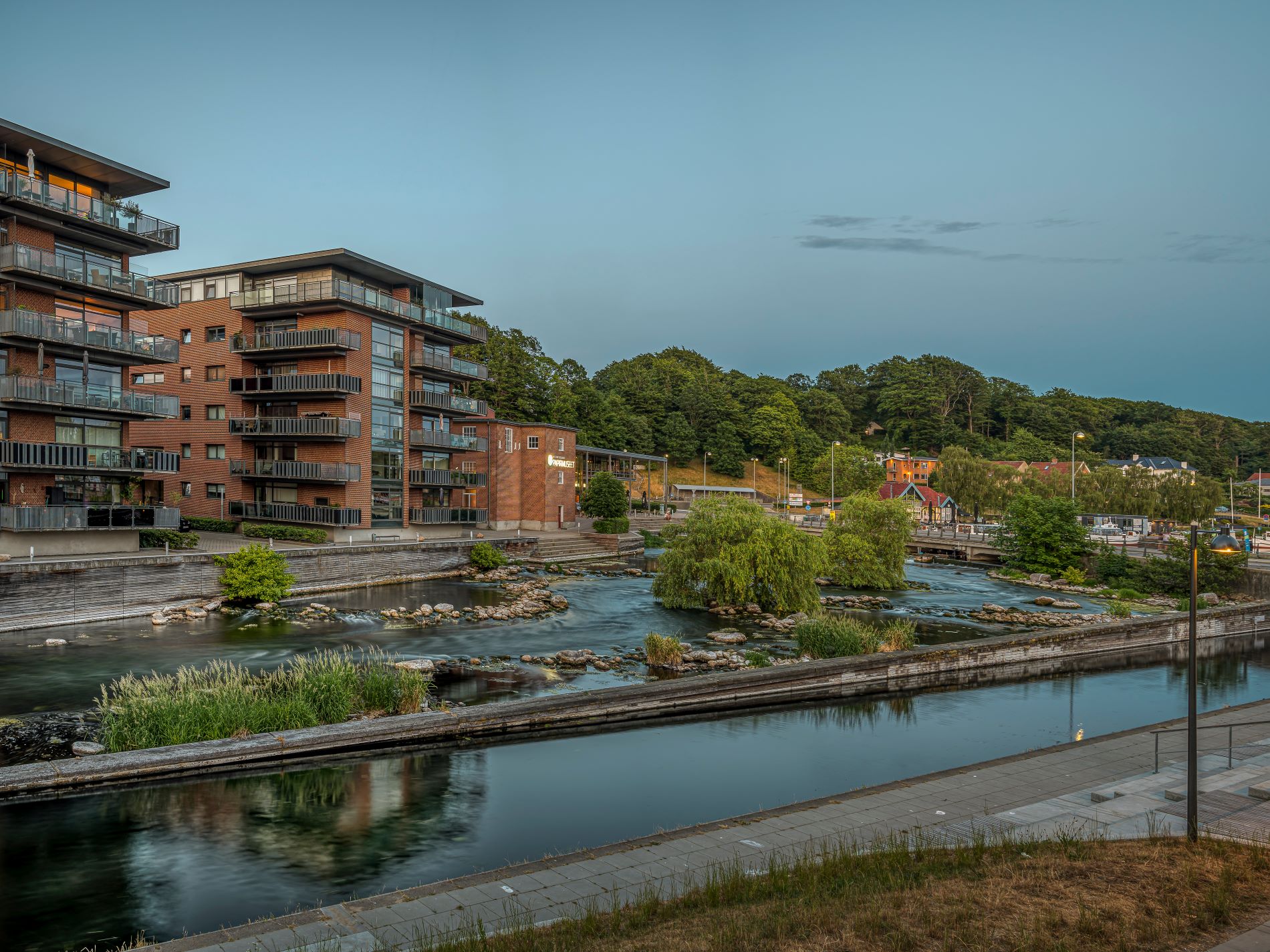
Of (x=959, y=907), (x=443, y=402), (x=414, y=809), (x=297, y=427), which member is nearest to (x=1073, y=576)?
(x=443, y=402)

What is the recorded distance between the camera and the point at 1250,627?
112 feet

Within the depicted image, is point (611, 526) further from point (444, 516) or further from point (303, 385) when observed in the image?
point (303, 385)

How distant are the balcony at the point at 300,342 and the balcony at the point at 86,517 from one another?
42.8 ft

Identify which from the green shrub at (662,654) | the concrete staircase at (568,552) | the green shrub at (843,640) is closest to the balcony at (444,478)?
the concrete staircase at (568,552)

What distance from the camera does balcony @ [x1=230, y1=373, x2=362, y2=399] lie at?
44.5 metres

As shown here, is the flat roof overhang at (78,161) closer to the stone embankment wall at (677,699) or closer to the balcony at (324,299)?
Answer: the balcony at (324,299)

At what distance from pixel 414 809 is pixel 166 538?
1143 inches

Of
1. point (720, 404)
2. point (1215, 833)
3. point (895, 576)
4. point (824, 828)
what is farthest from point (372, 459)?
point (720, 404)

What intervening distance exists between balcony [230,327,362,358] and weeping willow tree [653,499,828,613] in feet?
74.3

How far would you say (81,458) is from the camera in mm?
33594

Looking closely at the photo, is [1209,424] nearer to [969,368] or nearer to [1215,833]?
[969,368]

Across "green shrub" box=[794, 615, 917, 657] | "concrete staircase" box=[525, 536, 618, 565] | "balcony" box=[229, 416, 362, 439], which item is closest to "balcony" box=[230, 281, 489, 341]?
"balcony" box=[229, 416, 362, 439]

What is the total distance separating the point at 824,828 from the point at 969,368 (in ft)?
498

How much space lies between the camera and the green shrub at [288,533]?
42688mm
